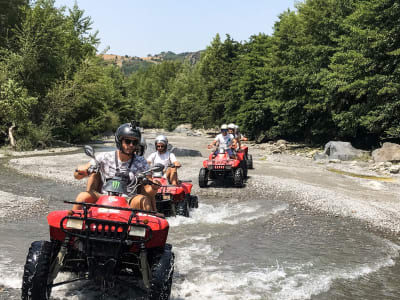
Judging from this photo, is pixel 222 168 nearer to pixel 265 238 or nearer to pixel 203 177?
pixel 203 177

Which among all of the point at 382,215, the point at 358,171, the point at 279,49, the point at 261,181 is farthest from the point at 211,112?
the point at 382,215

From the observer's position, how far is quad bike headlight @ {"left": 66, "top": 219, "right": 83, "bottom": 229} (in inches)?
156

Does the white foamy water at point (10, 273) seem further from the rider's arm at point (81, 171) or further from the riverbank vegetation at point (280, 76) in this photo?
the riverbank vegetation at point (280, 76)

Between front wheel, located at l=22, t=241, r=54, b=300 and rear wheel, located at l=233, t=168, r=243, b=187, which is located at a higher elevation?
front wheel, located at l=22, t=241, r=54, b=300

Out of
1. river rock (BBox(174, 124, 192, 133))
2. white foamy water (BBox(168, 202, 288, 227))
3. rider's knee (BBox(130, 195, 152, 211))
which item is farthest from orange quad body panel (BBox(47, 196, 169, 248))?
river rock (BBox(174, 124, 192, 133))

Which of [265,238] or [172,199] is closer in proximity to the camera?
[265,238]

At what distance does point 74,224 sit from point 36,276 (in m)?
0.58

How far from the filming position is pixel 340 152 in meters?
24.1

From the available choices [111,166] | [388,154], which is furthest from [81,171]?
[388,154]

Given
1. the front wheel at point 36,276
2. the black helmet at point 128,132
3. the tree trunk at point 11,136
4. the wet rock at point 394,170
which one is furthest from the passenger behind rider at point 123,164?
the tree trunk at point 11,136

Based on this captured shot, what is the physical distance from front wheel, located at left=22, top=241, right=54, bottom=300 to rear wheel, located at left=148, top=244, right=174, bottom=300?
997mm

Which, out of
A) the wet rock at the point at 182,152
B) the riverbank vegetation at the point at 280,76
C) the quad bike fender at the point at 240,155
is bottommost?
the wet rock at the point at 182,152

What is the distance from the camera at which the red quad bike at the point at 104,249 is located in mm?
3904

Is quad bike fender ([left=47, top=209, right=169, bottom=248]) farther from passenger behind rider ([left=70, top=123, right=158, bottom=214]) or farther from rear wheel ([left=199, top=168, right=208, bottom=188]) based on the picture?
rear wheel ([left=199, top=168, right=208, bottom=188])
